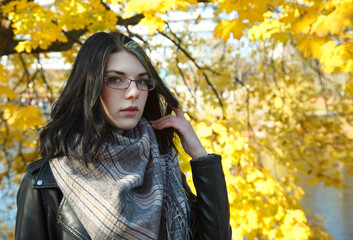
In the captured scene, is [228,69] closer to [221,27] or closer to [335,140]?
[335,140]

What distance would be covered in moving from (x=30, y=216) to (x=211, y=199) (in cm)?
63

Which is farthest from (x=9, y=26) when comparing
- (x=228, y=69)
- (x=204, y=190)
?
(x=228, y=69)

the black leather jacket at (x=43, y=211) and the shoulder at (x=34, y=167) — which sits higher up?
the shoulder at (x=34, y=167)

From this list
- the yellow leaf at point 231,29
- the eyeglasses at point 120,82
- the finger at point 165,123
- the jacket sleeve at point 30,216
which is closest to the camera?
the jacket sleeve at point 30,216

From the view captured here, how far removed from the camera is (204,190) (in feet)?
4.20

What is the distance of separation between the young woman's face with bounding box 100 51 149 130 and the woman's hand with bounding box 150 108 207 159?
0.67ft

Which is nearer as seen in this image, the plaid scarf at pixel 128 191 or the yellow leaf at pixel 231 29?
the plaid scarf at pixel 128 191

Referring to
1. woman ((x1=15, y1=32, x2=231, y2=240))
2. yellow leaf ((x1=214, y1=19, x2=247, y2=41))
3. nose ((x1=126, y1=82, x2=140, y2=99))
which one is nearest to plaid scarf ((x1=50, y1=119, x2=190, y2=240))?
woman ((x1=15, y1=32, x2=231, y2=240))

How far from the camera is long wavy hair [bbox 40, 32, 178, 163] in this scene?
1111mm

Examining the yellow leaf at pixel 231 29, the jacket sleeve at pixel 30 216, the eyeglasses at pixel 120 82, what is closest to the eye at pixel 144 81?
the eyeglasses at pixel 120 82

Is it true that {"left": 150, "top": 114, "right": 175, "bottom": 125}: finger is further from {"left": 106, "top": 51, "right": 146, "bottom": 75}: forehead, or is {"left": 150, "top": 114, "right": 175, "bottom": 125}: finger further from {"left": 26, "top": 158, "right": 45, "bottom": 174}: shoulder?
{"left": 26, "top": 158, "right": 45, "bottom": 174}: shoulder

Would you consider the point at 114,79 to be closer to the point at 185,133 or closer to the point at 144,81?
the point at 144,81

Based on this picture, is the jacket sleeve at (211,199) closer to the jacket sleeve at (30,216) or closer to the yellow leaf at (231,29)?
the jacket sleeve at (30,216)

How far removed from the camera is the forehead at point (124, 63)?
116 centimetres
